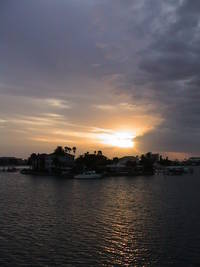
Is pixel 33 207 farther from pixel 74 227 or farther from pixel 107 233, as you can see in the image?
pixel 107 233

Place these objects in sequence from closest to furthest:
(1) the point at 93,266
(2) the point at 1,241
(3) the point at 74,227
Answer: (1) the point at 93,266 → (2) the point at 1,241 → (3) the point at 74,227

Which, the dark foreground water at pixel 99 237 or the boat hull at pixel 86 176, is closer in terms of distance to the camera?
the dark foreground water at pixel 99 237

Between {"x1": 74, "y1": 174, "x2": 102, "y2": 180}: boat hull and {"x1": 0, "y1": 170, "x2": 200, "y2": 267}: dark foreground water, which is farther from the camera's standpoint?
{"x1": 74, "y1": 174, "x2": 102, "y2": 180}: boat hull

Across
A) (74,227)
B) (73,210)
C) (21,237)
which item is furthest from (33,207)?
(21,237)

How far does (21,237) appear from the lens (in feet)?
129

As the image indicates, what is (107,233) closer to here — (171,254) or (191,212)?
(171,254)

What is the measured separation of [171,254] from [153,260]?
2.78 m

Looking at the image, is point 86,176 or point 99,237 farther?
point 86,176

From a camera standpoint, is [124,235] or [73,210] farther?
[73,210]

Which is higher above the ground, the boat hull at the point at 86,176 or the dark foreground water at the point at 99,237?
the boat hull at the point at 86,176

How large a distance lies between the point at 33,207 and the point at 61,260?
34.6 m

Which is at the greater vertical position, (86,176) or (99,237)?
(86,176)

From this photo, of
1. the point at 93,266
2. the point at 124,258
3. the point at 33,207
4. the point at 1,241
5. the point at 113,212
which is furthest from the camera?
the point at 33,207

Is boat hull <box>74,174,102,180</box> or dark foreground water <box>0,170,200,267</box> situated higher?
boat hull <box>74,174,102,180</box>
